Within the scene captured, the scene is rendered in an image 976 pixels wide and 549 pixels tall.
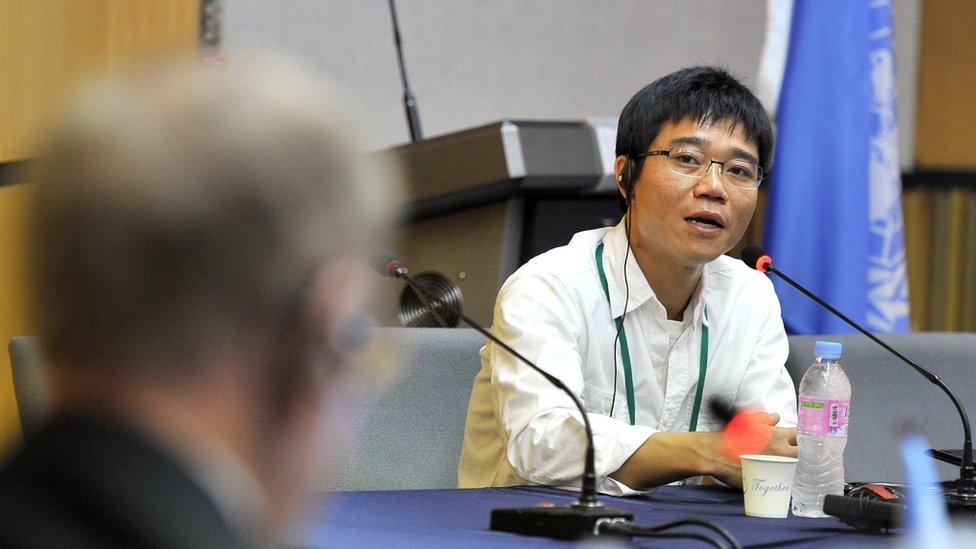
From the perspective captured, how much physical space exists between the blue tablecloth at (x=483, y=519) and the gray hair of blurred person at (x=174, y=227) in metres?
0.76

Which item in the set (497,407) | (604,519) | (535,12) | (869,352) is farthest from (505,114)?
(604,519)

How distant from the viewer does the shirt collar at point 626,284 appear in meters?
2.26

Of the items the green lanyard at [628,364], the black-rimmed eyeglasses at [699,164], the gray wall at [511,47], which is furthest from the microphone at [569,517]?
the gray wall at [511,47]

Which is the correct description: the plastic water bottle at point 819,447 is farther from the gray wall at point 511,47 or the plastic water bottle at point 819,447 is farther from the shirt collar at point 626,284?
the gray wall at point 511,47

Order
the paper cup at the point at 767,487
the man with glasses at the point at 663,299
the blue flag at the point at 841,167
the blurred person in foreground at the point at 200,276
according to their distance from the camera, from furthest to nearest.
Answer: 1. the blue flag at the point at 841,167
2. the man with glasses at the point at 663,299
3. the paper cup at the point at 767,487
4. the blurred person in foreground at the point at 200,276

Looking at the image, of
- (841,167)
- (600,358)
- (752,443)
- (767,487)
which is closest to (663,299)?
(600,358)

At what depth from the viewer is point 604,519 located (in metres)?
1.44

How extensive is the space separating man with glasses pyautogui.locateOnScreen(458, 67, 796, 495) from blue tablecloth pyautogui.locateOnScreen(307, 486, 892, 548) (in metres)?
0.28

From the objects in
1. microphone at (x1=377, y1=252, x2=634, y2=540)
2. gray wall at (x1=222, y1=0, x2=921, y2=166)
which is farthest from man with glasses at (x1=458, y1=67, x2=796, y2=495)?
gray wall at (x1=222, y1=0, x2=921, y2=166)

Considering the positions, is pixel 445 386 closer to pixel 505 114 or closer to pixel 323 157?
pixel 323 157

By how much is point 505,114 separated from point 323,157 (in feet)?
13.4

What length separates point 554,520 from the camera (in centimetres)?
144

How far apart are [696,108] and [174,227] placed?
1833 mm

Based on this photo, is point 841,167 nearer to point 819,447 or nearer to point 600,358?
point 600,358
